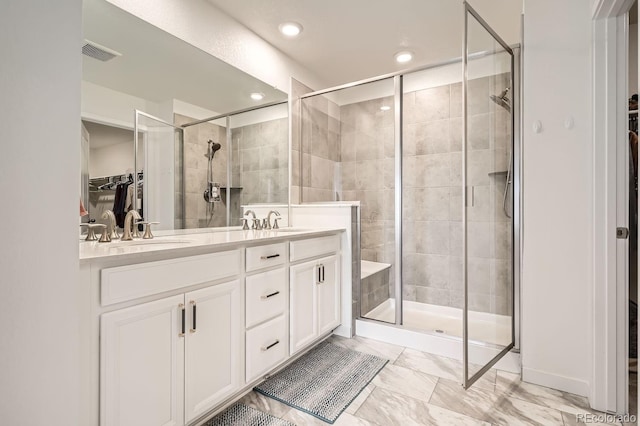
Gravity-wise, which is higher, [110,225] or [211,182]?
[211,182]

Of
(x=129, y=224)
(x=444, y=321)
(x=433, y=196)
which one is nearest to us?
(x=129, y=224)

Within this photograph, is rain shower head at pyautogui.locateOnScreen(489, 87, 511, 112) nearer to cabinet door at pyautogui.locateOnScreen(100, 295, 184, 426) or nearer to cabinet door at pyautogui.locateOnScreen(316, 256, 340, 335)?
cabinet door at pyautogui.locateOnScreen(316, 256, 340, 335)

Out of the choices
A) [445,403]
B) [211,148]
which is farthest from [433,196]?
[211,148]

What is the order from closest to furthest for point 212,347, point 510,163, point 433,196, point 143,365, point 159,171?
point 143,365
point 212,347
point 159,171
point 510,163
point 433,196

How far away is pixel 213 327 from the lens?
4.68 feet

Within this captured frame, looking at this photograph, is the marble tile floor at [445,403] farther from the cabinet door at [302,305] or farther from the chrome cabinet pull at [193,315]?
the chrome cabinet pull at [193,315]

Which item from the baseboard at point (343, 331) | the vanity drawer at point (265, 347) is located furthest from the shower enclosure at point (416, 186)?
the vanity drawer at point (265, 347)

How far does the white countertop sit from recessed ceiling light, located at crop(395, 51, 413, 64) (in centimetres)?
165

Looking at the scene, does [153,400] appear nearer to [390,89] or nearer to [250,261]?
[250,261]

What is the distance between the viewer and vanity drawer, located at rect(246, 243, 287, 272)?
165 cm

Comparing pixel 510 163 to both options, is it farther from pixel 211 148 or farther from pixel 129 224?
pixel 129 224

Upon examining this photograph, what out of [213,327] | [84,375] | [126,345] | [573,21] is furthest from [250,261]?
[573,21]

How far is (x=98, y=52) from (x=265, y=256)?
1321mm

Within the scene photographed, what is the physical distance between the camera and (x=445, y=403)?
166 centimetres
